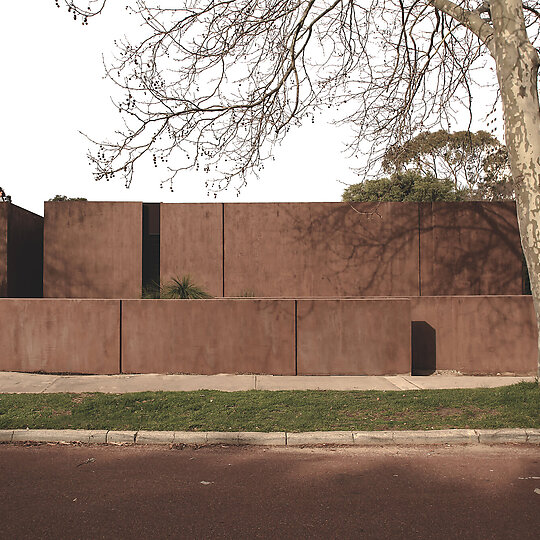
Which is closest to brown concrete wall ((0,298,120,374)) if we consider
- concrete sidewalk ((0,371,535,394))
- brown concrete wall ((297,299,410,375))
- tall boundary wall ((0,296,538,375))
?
tall boundary wall ((0,296,538,375))

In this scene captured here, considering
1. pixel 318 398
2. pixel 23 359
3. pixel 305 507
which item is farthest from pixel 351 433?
pixel 23 359

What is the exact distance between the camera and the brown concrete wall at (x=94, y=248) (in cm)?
1325

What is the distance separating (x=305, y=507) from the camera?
4.35 m

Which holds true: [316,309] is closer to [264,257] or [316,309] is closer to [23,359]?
[264,257]

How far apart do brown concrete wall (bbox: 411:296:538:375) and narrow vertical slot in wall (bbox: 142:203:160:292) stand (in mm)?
6454

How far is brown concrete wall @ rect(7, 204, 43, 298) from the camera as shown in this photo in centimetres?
1244

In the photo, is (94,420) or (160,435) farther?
(94,420)

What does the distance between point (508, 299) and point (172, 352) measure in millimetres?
6943

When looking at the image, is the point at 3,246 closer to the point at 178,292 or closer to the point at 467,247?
the point at 178,292

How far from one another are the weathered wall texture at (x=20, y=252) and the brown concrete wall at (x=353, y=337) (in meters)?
6.91

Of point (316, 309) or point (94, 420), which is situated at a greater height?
point (316, 309)

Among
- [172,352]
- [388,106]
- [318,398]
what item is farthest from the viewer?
[388,106]

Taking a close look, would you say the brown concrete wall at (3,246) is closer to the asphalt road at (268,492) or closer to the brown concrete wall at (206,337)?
the brown concrete wall at (206,337)

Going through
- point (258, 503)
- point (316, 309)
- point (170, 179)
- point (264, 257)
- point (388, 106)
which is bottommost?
point (258, 503)
